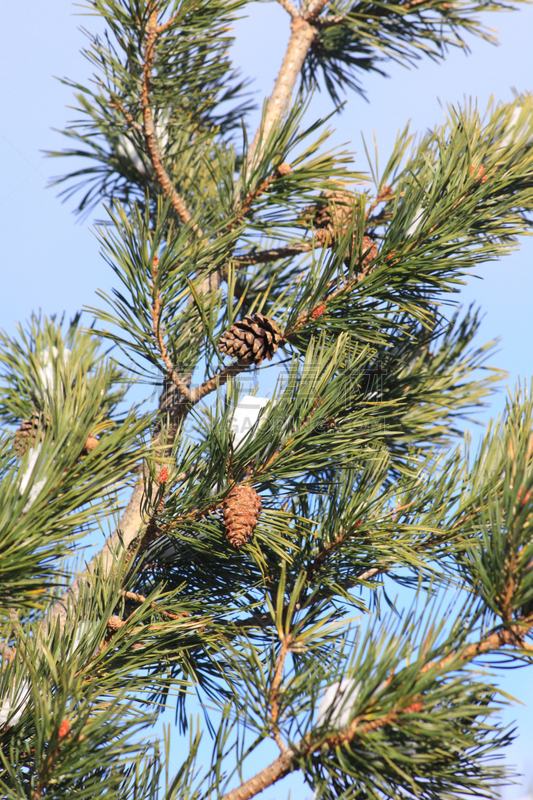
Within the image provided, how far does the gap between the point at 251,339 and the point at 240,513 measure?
262mm

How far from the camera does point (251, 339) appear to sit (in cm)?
96

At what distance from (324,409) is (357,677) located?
364 mm

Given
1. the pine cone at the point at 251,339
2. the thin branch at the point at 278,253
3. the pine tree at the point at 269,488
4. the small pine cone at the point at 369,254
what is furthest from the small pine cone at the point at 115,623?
the thin branch at the point at 278,253

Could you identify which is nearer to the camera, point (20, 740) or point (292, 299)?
point (20, 740)

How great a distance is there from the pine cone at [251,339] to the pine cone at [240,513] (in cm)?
21

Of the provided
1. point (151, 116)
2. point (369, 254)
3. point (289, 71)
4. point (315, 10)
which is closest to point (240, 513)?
point (369, 254)

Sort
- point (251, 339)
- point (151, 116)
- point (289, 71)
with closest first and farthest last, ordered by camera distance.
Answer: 1. point (251, 339)
2. point (151, 116)
3. point (289, 71)

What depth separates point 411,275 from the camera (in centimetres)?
101

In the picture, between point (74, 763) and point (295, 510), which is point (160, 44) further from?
point (74, 763)

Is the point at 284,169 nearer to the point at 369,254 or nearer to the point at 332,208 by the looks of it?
the point at 332,208

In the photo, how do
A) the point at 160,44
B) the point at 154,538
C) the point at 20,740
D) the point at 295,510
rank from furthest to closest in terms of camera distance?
the point at 160,44, the point at 295,510, the point at 154,538, the point at 20,740

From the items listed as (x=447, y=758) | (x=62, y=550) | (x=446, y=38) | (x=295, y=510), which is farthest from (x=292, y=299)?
(x=446, y=38)

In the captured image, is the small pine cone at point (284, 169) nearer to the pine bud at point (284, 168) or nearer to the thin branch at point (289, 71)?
the pine bud at point (284, 168)

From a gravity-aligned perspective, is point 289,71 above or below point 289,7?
below
